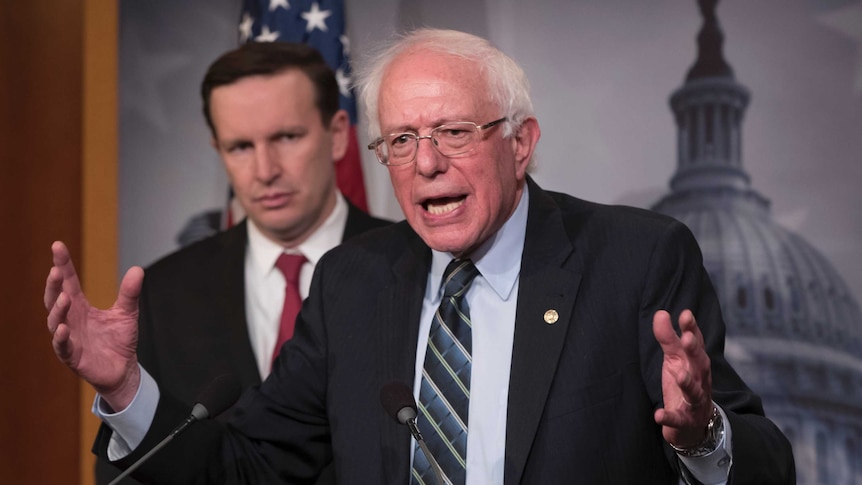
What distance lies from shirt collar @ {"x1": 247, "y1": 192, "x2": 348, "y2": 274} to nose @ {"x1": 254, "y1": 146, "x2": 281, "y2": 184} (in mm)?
257

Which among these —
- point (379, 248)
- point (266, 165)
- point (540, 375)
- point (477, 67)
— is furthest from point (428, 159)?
point (266, 165)

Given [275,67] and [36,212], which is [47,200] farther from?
[275,67]

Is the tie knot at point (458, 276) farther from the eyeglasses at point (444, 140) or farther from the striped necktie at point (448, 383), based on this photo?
the eyeglasses at point (444, 140)

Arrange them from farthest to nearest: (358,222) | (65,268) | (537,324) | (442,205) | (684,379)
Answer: (358,222) → (442,205) → (537,324) → (65,268) → (684,379)

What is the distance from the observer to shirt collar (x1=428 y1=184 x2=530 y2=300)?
2426 millimetres

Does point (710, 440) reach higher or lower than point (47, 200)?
lower

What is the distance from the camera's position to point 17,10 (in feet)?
14.4

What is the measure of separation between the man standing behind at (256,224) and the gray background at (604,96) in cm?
60

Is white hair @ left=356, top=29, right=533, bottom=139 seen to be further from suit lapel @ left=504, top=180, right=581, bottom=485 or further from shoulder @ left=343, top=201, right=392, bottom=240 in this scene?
shoulder @ left=343, top=201, right=392, bottom=240

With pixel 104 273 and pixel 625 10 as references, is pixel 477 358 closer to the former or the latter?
pixel 625 10

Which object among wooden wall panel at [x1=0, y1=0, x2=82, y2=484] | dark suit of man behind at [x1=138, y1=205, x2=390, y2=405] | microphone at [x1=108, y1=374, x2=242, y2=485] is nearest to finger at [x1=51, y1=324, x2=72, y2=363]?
microphone at [x1=108, y1=374, x2=242, y2=485]

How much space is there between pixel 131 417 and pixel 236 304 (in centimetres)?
155

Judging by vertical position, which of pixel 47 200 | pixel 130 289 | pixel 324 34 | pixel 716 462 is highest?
pixel 324 34

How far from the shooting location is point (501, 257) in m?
2.45
